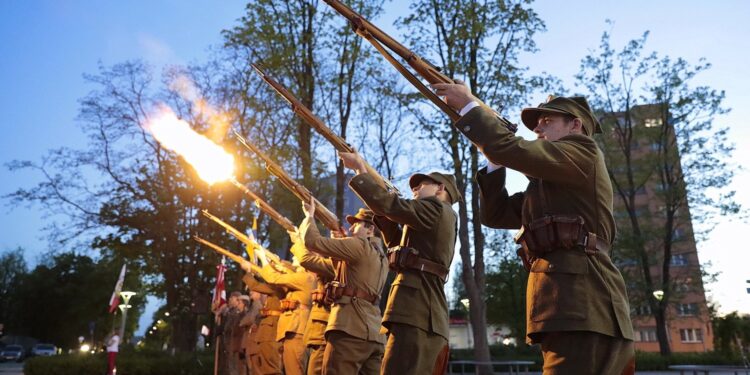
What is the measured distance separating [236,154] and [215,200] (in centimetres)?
431

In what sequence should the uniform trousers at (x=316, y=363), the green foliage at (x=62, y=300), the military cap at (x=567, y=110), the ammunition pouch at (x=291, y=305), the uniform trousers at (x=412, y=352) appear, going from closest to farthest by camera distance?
the military cap at (x=567, y=110) → the uniform trousers at (x=412, y=352) → the uniform trousers at (x=316, y=363) → the ammunition pouch at (x=291, y=305) → the green foliage at (x=62, y=300)

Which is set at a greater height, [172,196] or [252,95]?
[252,95]

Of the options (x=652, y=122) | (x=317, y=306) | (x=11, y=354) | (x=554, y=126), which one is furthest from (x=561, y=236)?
(x=11, y=354)

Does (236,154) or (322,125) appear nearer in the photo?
(322,125)

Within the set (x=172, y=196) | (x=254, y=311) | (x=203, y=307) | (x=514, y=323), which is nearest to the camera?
(x=254, y=311)

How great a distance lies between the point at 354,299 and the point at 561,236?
390cm

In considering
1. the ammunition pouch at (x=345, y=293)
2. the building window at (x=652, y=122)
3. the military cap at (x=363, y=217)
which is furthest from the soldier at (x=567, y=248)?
the building window at (x=652, y=122)

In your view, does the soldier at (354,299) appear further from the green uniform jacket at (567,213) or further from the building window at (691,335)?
the building window at (691,335)

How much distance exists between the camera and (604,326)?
3.07 meters

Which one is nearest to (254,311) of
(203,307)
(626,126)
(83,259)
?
(203,307)

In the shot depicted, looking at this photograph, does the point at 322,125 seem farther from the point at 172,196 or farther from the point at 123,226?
the point at 123,226

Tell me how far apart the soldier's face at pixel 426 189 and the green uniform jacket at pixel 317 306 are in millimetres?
2329

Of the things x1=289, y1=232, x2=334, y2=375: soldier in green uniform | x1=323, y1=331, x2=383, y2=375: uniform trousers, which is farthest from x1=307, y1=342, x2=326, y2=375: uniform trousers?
x1=323, y1=331, x2=383, y2=375: uniform trousers

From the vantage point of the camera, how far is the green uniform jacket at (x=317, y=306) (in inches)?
295
